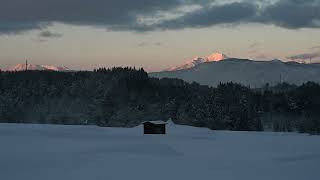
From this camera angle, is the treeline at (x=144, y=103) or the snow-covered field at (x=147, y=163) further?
the treeline at (x=144, y=103)

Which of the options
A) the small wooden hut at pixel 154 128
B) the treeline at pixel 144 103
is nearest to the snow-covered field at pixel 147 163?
the small wooden hut at pixel 154 128

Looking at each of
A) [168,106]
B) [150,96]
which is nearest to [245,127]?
[168,106]

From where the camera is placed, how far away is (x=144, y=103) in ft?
426

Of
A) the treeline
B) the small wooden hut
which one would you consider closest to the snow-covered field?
the small wooden hut

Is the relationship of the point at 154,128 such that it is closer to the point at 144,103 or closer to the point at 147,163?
the point at 147,163

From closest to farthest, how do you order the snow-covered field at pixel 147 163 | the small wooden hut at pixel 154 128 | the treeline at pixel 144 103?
1. the snow-covered field at pixel 147 163
2. the small wooden hut at pixel 154 128
3. the treeline at pixel 144 103

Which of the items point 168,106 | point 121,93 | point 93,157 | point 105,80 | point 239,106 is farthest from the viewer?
point 105,80

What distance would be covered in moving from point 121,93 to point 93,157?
351ft

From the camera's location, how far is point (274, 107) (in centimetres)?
12875

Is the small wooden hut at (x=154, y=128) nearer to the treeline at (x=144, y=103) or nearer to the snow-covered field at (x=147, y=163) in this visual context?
the snow-covered field at (x=147, y=163)

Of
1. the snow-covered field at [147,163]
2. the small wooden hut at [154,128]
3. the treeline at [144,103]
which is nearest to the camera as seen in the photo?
the snow-covered field at [147,163]

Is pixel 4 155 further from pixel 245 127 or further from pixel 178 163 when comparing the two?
pixel 245 127

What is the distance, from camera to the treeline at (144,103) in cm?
11325

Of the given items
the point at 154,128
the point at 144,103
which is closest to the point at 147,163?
the point at 154,128
